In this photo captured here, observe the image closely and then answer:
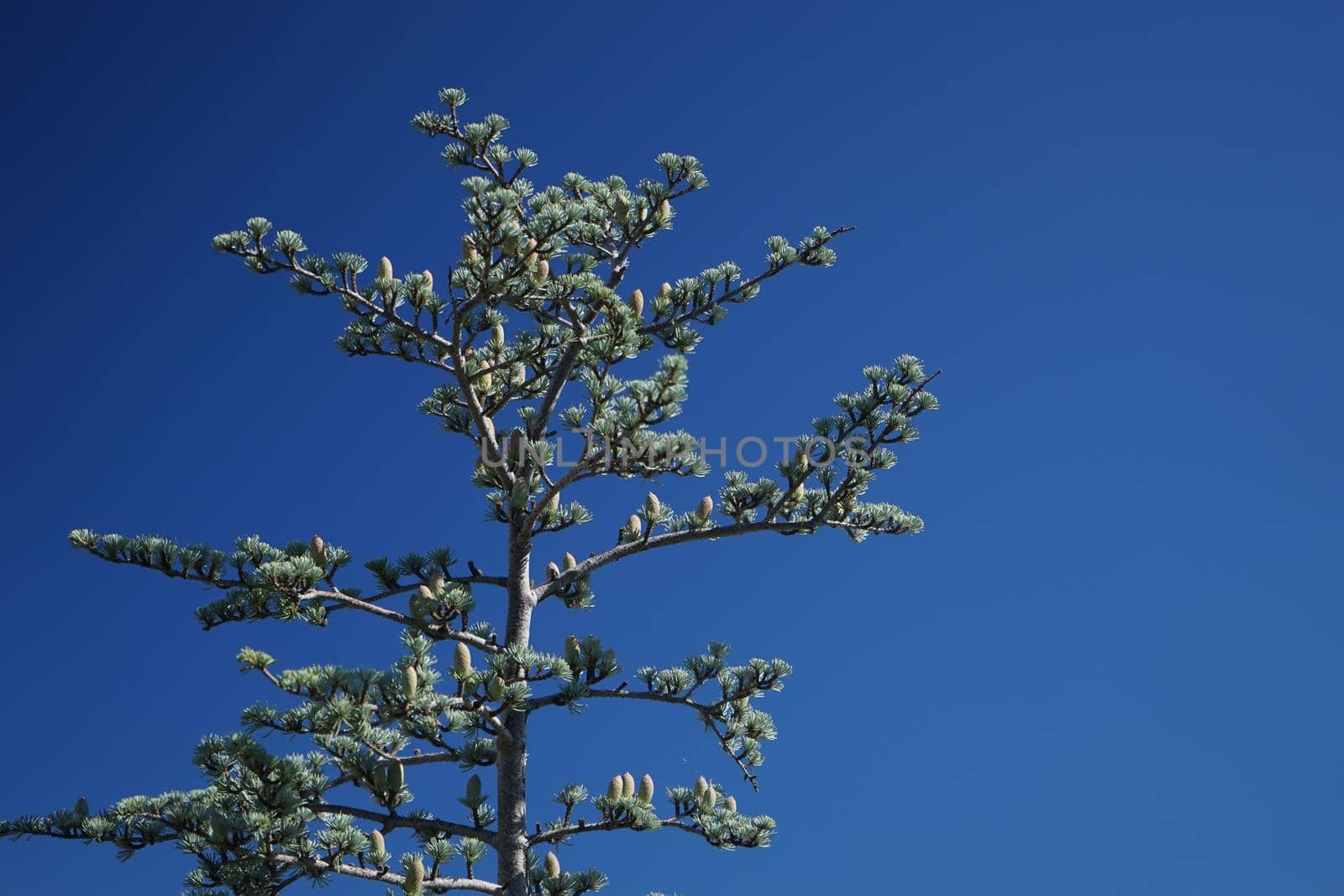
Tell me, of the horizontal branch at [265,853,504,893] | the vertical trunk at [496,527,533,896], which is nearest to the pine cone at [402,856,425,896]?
the horizontal branch at [265,853,504,893]

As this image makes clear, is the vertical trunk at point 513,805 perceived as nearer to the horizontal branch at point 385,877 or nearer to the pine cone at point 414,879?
the horizontal branch at point 385,877

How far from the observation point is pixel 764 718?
21.4 ft

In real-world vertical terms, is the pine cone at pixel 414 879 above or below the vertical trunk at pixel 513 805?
below

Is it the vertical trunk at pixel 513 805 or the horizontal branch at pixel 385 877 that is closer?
the horizontal branch at pixel 385 877

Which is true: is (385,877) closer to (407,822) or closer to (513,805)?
(407,822)

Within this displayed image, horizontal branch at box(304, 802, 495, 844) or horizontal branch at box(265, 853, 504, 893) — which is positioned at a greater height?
horizontal branch at box(304, 802, 495, 844)

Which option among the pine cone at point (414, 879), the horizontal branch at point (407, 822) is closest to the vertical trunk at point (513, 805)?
the horizontal branch at point (407, 822)

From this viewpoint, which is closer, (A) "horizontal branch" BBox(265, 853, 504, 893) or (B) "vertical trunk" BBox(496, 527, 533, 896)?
(A) "horizontal branch" BBox(265, 853, 504, 893)

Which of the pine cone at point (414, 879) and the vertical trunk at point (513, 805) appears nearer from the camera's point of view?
the pine cone at point (414, 879)

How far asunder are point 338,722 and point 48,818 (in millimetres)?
2246

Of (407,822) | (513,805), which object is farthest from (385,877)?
(513,805)

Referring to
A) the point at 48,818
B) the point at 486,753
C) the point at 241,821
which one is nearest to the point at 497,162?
the point at 486,753

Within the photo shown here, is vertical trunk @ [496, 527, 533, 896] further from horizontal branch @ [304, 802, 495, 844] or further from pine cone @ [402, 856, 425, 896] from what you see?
pine cone @ [402, 856, 425, 896]

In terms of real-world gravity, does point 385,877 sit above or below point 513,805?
below
